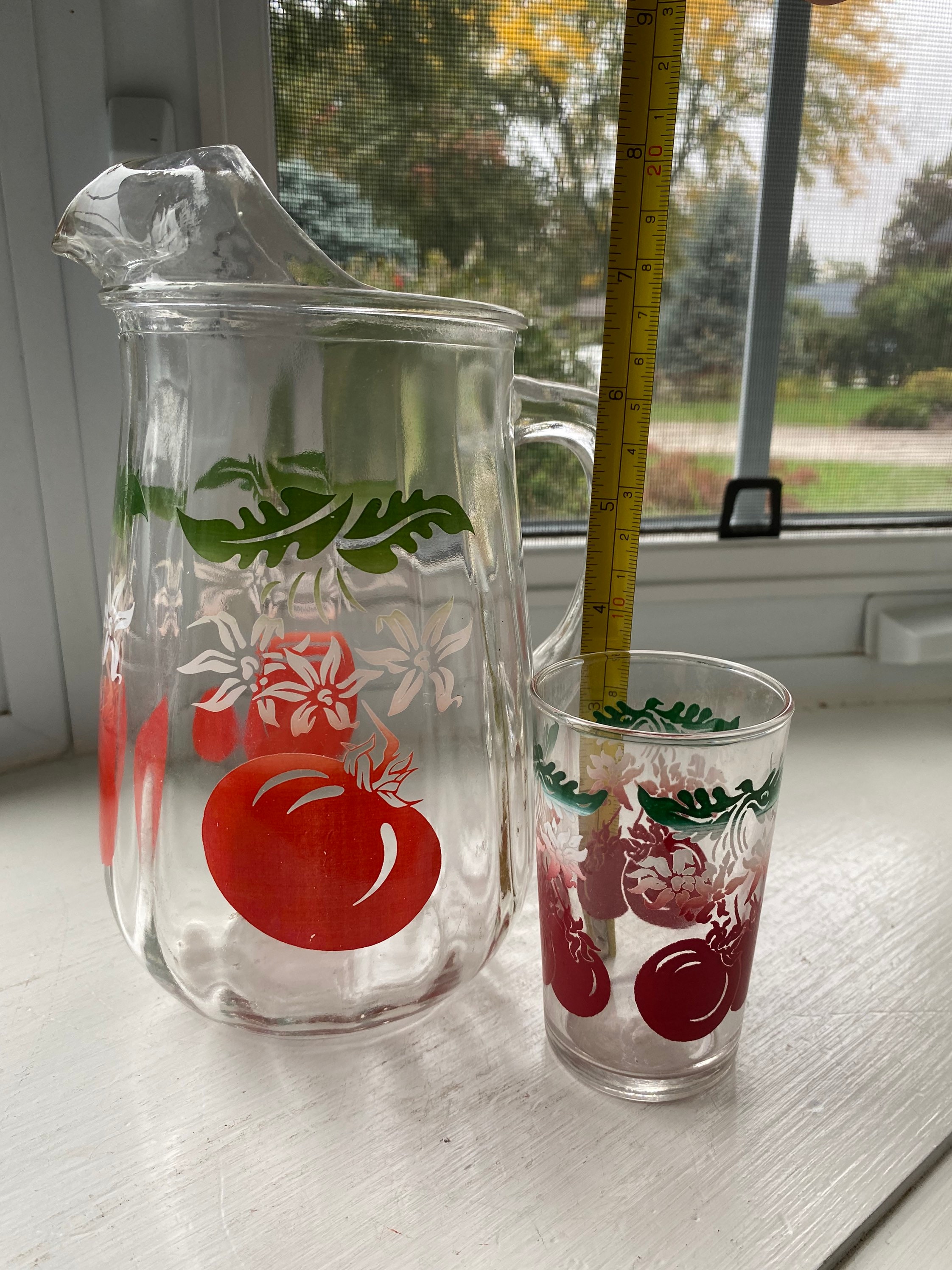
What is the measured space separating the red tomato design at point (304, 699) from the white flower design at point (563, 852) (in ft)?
0.29

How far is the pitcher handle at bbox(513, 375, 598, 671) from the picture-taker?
44 cm

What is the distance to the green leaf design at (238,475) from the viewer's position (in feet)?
1.14

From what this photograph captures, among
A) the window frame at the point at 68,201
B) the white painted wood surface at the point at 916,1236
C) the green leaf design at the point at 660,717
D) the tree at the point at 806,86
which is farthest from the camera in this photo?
the tree at the point at 806,86

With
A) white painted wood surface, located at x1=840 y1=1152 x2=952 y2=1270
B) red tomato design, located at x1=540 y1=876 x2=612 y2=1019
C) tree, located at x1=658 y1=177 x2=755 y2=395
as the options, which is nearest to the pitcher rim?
red tomato design, located at x1=540 y1=876 x2=612 y2=1019

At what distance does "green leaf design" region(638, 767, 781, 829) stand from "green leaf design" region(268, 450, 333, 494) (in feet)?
0.53

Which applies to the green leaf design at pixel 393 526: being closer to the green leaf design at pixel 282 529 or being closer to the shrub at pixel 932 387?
the green leaf design at pixel 282 529

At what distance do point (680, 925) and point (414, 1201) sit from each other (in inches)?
5.3

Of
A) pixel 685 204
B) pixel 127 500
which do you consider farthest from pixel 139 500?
pixel 685 204

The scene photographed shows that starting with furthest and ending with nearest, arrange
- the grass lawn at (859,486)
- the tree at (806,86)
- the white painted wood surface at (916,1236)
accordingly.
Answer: the grass lawn at (859,486) → the tree at (806,86) → the white painted wood surface at (916,1236)

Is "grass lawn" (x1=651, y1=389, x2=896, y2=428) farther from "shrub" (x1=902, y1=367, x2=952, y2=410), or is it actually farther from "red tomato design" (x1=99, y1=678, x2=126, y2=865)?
"red tomato design" (x1=99, y1=678, x2=126, y2=865)

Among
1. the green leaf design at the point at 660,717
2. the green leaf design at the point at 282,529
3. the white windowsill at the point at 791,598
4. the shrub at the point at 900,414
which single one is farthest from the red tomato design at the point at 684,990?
the shrub at the point at 900,414

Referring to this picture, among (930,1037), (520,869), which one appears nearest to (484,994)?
(520,869)

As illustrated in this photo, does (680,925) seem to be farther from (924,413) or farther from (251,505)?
(924,413)

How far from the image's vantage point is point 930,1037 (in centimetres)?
43
